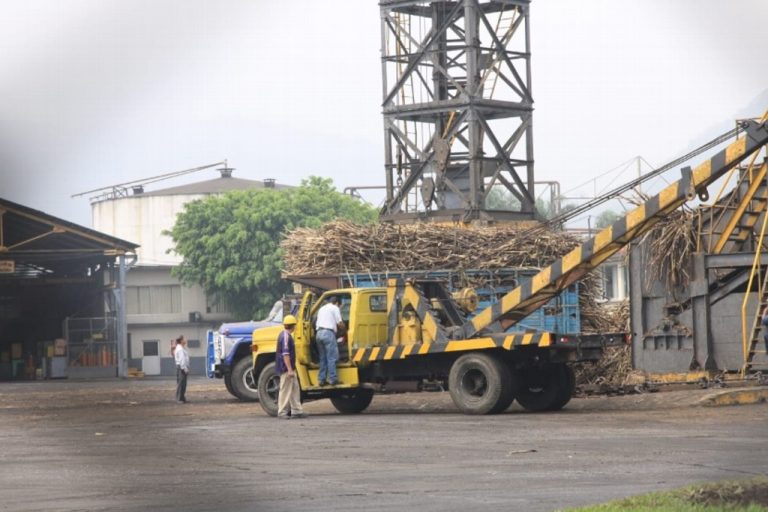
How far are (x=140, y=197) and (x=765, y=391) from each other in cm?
7095

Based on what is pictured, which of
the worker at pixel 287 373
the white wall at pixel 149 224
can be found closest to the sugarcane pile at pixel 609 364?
the worker at pixel 287 373

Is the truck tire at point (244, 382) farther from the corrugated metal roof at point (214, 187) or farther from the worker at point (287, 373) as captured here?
the corrugated metal roof at point (214, 187)

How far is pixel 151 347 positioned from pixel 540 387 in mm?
62201

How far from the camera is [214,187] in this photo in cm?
10212

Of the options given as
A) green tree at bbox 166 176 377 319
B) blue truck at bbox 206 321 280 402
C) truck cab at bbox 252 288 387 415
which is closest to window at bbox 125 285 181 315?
green tree at bbox 166 176 377 319

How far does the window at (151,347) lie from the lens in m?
84.4

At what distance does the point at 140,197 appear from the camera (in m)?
91.0

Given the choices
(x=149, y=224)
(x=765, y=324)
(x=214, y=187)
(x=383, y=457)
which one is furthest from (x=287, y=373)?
(x=214, y=187)

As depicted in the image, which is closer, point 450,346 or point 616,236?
point 450,346

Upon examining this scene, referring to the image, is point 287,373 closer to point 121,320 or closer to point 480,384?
point 480,384

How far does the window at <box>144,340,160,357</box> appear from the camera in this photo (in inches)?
3324

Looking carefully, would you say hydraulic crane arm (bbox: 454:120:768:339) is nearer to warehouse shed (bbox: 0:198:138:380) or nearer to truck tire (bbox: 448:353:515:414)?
truck tire (bbox: 448:353:515:414)

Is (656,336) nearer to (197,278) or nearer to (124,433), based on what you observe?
(124,433)

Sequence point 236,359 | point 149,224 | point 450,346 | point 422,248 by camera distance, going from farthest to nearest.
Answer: point 149,224
point 236,359
point 422,248
point 450,346
